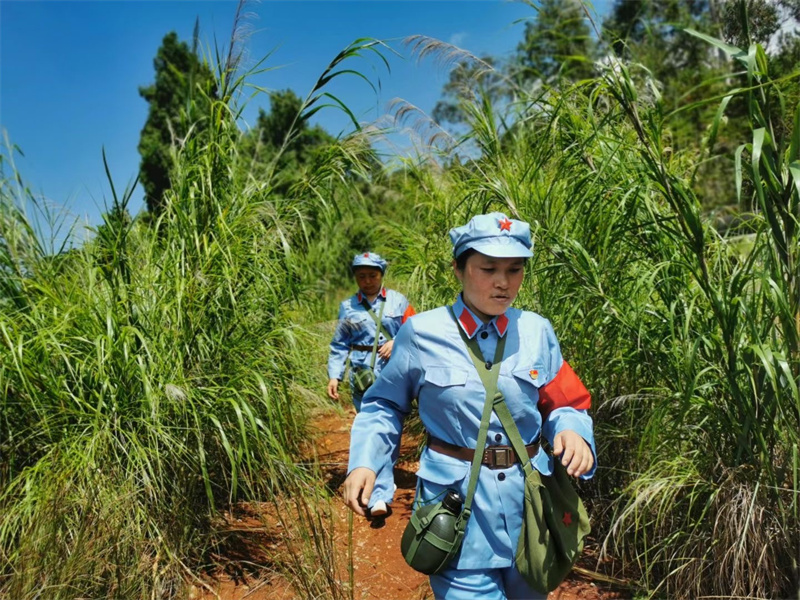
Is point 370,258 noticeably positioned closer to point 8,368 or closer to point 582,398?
point 8,368

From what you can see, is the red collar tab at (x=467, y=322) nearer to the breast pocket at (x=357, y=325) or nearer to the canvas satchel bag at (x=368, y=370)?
the canvas satchel bag at (x=368, y=370)

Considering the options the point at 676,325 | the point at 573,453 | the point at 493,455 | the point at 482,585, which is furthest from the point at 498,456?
the point at 676,325

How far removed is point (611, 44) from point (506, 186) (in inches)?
41.4

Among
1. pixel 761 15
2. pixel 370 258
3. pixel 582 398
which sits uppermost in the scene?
pixel 761 15

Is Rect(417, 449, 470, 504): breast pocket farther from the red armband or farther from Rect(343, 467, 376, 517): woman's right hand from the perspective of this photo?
the red armband

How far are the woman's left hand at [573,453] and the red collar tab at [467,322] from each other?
40cm

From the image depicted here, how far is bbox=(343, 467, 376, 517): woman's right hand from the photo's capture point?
6.17 ft

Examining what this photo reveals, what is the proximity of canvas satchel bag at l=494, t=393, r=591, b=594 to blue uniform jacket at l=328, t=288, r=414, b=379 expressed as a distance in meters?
3.01

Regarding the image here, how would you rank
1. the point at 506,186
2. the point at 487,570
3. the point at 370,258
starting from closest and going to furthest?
1. the point at 487,570
2. the point at 506,186
3. the point at 370,258

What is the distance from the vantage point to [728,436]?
2609mm

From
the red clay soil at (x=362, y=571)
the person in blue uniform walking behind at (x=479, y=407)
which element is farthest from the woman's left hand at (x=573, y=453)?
the red clay soil at (x=362, y=571)

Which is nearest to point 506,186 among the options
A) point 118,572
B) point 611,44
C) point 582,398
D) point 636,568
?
point 611,44

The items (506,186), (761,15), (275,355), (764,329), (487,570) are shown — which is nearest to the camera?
(487,570)

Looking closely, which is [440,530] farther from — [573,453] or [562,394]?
[562,394]
